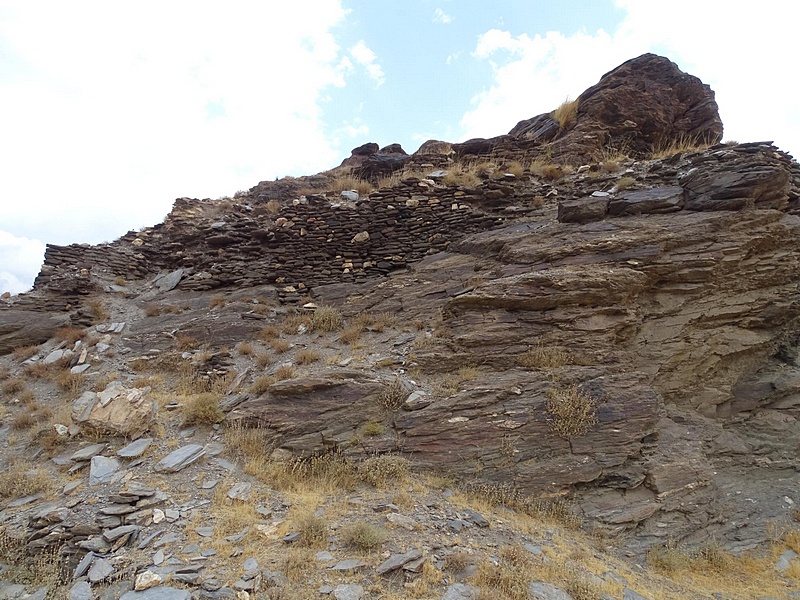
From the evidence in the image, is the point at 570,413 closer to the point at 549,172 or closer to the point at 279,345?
the point at 279,345

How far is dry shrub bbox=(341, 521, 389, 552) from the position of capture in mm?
4191

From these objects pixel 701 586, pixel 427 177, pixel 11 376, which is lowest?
pixel 701 586

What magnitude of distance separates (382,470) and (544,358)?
3.23 metres

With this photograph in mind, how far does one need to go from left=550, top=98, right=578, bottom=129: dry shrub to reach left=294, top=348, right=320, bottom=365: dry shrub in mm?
12508

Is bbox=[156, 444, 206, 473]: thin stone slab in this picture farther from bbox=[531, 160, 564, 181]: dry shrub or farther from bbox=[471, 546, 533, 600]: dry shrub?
bbox=[531, 160, 564, 181]: dry shrub

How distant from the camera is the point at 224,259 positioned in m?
11.6

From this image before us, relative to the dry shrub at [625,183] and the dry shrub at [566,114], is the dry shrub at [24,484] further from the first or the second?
the dry shrub at [566,114]

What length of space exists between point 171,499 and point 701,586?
6.49 metres

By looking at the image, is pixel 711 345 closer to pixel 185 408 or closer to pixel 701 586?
pixel 701 586

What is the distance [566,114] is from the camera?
48.7ft

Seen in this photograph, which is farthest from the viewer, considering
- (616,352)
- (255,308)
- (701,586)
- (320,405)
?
(255,308)

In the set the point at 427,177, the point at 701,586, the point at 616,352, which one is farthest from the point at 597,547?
the point at 427,177

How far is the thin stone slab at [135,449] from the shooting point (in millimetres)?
5695

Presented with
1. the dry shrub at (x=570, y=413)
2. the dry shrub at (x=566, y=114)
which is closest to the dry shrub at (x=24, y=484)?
the dry shrub at (x=570, y=413)
